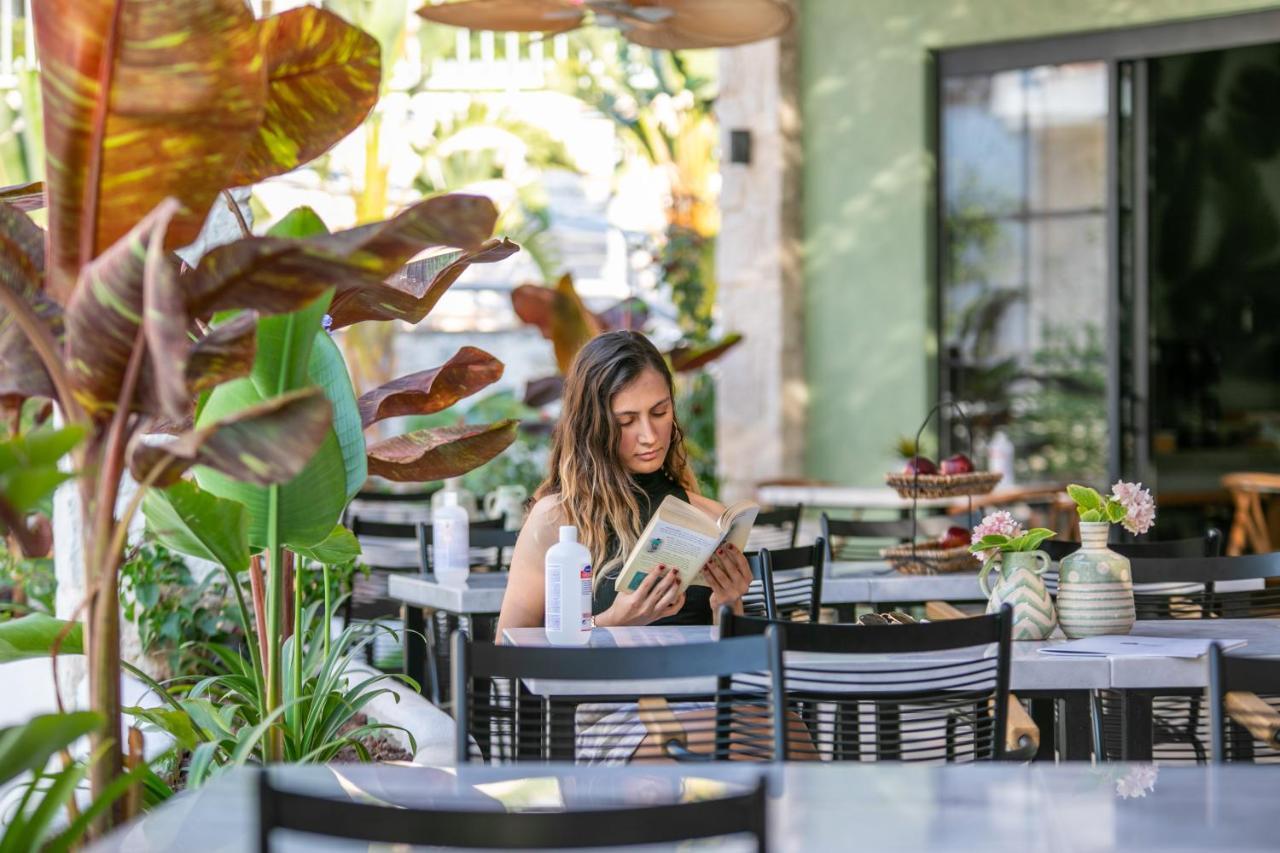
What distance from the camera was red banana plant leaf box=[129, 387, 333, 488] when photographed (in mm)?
2141

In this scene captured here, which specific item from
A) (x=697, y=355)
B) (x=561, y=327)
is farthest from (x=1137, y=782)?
(x=561, y=327)

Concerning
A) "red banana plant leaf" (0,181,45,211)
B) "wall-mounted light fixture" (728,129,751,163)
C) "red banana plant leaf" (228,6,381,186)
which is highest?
"wall-mounted light fixture" (728,129,751,163)

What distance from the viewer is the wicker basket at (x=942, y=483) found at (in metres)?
4.41

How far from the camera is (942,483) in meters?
4.41

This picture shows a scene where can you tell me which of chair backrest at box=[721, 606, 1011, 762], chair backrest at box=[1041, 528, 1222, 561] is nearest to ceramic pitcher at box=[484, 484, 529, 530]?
chair backrest at box=[1041, 528, 1222, 561]

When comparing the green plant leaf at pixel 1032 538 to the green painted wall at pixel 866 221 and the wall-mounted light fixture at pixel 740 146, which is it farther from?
the wall-mounted light fixture at pixel 740 146

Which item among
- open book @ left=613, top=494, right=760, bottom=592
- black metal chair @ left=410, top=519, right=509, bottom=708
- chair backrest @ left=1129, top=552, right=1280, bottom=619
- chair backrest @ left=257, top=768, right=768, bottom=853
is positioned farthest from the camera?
black metal chair @ left=410, top=519, right=509, bottom=708

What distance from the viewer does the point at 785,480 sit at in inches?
287

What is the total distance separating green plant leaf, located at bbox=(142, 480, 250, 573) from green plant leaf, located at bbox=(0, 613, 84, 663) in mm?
243

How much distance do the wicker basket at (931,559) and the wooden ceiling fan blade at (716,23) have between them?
200 cm

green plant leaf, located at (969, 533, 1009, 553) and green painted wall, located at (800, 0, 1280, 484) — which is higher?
green painted wall, located at (800, 0, 1280, 484)

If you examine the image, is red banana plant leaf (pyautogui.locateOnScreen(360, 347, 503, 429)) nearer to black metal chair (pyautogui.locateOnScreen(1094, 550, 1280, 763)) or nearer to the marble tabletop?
the marble tabletop

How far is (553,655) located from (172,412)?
64 centimetres

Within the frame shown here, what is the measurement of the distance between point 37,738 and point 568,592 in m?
1.19
